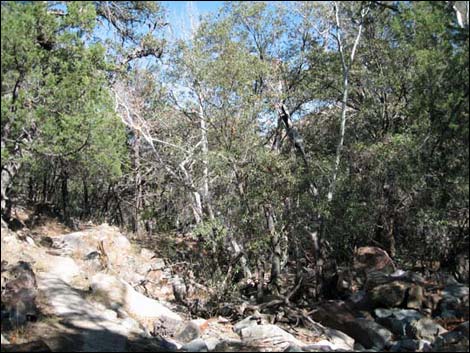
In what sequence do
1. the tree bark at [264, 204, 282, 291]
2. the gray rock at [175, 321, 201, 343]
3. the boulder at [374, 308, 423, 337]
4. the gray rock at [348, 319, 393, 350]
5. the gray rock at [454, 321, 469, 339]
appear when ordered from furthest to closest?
the tree bark at [264, 204, 282, 291] < the boulder at [374, 308, 423, 337] < the gray rock at [348, 319, 393, 350] < the gray rock at [175, 321, 201, 343] < the gray rock at [454, 321, 469, 339]

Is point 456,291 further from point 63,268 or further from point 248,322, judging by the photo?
point 63,268

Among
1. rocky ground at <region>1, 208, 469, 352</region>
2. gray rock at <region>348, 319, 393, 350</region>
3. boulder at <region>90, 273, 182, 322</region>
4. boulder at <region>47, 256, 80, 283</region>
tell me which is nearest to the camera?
rocky ground at <region>1, 208, 469, 352</region>

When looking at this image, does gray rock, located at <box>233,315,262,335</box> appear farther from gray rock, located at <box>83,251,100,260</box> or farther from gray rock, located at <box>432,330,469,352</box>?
gray rock, located at <box>83,251,100,260</box>

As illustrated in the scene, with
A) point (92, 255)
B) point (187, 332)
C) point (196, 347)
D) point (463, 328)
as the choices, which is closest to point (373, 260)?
point (463, 328)

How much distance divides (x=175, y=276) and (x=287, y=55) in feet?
29.0

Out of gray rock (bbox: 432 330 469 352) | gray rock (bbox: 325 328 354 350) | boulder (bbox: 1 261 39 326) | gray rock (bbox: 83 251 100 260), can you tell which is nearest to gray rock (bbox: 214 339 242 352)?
gray rock (bbox: 325 328 354 350)

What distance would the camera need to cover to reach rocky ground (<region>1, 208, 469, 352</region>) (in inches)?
311

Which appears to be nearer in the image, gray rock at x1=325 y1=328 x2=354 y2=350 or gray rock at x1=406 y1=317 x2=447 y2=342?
gray rock at x1=406 y1=317 x2=447 y2=342

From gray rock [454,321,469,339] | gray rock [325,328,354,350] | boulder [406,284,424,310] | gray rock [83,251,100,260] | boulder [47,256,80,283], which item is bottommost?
gray rock [325,328,354,350]

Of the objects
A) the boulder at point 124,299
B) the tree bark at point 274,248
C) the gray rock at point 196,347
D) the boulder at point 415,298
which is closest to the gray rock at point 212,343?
the gray rock at point 196,347

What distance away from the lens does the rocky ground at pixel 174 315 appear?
789 cm

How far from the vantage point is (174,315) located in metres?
10.9

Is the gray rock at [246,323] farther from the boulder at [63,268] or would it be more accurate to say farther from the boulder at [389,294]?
the boulder at [63,268]

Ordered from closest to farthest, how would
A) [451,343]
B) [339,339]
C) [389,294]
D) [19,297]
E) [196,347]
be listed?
[19,297] → [196,347] → [451,343] → [339,339] → [389,294]
